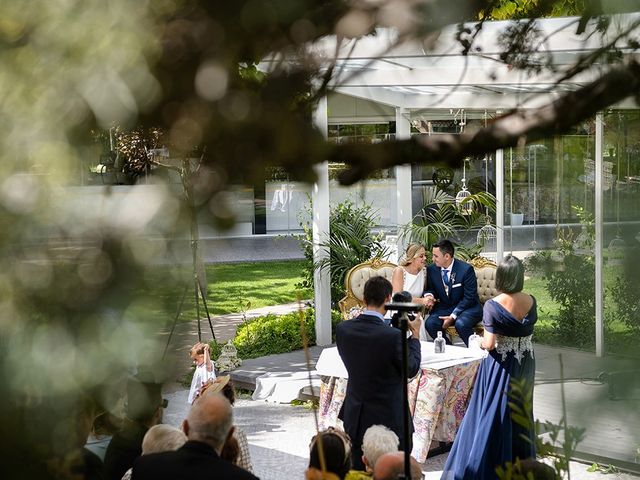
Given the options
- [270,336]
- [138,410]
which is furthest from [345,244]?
[138,410]

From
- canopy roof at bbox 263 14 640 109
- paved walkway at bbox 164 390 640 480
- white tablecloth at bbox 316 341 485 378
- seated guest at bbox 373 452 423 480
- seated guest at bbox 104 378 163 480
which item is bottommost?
paved walkway at bbox 164 390 640 480

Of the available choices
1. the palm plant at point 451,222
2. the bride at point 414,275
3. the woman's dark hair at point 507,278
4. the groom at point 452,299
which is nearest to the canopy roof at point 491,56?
the woman's dark hair at point 507,278

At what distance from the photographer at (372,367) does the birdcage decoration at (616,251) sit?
400cm

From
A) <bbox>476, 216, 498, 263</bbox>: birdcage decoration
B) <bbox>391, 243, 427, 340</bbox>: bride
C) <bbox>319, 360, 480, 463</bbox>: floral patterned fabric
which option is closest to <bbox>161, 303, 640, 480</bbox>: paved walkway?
<bbox>319, 360, 480, 463</bbox>: floral patterned fabric

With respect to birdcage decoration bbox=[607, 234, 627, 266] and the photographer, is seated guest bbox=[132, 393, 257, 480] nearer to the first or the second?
the photographer

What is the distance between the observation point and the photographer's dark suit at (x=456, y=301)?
9.05 meters

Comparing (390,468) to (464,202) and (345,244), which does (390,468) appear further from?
(464,202)

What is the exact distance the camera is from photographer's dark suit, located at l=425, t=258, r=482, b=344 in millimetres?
9055

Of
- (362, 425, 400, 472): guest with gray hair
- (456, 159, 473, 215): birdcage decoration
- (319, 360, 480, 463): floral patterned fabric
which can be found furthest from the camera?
(456, 159, 473, 215): birdcage decoration

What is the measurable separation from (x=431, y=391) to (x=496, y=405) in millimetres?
948

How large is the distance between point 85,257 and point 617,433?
65 cm

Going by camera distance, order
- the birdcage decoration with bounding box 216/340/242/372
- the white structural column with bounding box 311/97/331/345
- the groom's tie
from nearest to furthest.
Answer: the groom's tie, the birdcage decoration with bounding box 216/340/242/372, the white structural column with bounding box 311/97/331/345

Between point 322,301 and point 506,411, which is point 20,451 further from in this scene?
point 322,301

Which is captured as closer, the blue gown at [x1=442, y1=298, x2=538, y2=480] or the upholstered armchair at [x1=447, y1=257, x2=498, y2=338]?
the blue gown at [x1=442, y1=298, x2=538, y2=480]
